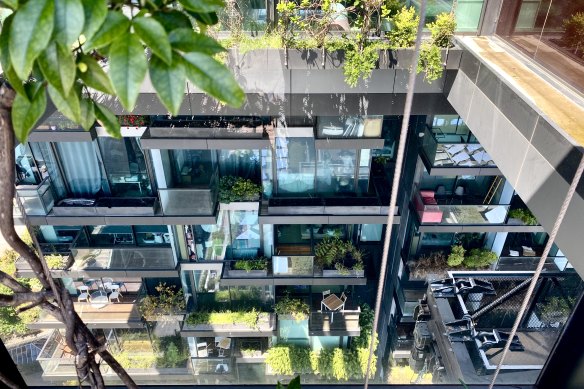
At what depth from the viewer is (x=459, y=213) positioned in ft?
27.0

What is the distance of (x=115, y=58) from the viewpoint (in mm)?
636

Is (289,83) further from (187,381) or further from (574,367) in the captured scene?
(187,381)

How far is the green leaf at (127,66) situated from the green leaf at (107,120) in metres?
0.18

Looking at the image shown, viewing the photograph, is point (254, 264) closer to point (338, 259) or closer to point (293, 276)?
point (293, 276)

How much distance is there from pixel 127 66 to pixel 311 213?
727 centimetres

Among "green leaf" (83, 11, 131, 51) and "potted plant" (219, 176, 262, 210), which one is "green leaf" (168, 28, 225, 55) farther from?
"potted plant" (219, 176, 262, 210)

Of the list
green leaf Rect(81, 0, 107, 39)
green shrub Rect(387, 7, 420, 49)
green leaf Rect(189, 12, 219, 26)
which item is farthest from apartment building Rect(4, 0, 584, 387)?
green leaf Rect(81, 0, 107, 39)

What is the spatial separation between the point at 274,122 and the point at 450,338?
4.13 metres

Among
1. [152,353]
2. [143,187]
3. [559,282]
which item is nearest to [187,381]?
[152,353]

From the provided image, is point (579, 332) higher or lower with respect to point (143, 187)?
higher

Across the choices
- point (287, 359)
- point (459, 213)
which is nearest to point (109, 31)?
point (459, 213)

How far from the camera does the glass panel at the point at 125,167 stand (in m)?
7.74

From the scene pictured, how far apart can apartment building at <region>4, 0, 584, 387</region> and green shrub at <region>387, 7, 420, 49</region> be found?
0.13 meters

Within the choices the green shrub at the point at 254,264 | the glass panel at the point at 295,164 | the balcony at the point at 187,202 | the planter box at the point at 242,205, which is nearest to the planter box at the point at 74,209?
the balcony at the point at 187,202
